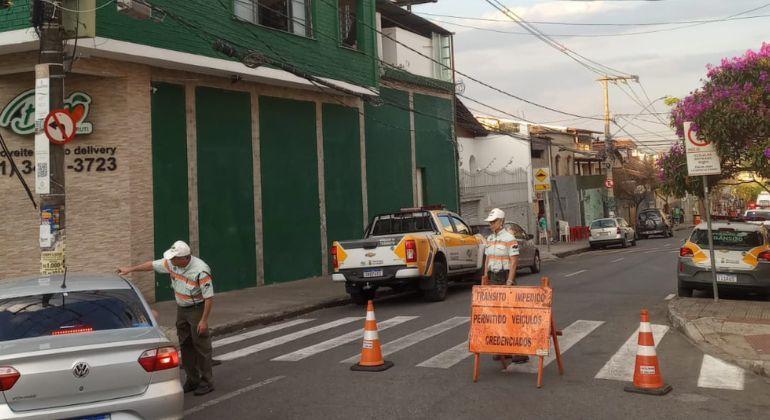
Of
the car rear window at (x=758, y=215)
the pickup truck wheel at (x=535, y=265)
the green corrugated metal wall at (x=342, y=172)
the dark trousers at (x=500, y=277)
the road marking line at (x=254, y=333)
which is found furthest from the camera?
the car rear window at (x=758, y=215)

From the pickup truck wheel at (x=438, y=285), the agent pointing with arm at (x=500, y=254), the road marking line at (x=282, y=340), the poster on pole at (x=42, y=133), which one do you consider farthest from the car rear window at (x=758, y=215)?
the poster on pole at (x=42, y=133)

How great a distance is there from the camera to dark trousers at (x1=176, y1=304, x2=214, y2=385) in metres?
7.70

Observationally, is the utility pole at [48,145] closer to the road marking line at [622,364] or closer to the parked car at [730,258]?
the road marking line at [622,364]

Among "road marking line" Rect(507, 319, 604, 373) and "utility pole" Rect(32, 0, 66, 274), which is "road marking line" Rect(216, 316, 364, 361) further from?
"road marking line" Rect(507, 319, 604, 373)

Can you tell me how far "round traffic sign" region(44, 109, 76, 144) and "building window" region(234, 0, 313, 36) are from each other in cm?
927

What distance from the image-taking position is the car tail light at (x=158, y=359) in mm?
5404

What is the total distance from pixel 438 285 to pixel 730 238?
19.0 ft

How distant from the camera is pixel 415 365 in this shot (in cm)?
870

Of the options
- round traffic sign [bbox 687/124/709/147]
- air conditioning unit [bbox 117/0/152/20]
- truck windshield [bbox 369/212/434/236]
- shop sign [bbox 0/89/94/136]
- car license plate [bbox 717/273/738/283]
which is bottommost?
car license plate [bbox 717/273/738/283]

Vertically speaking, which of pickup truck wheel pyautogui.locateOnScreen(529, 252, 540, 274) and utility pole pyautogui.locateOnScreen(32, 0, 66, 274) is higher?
utility pole pyautogui.locateOnScreen(32, 0, 66, 274)

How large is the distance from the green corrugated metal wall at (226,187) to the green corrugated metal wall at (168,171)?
0.60m

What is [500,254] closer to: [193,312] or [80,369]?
[193,312]

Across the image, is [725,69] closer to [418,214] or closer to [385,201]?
[418,214]

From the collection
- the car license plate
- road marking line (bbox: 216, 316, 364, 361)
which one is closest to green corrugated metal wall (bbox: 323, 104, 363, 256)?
road marking line (bbox: 216, 316, 364, 361)
